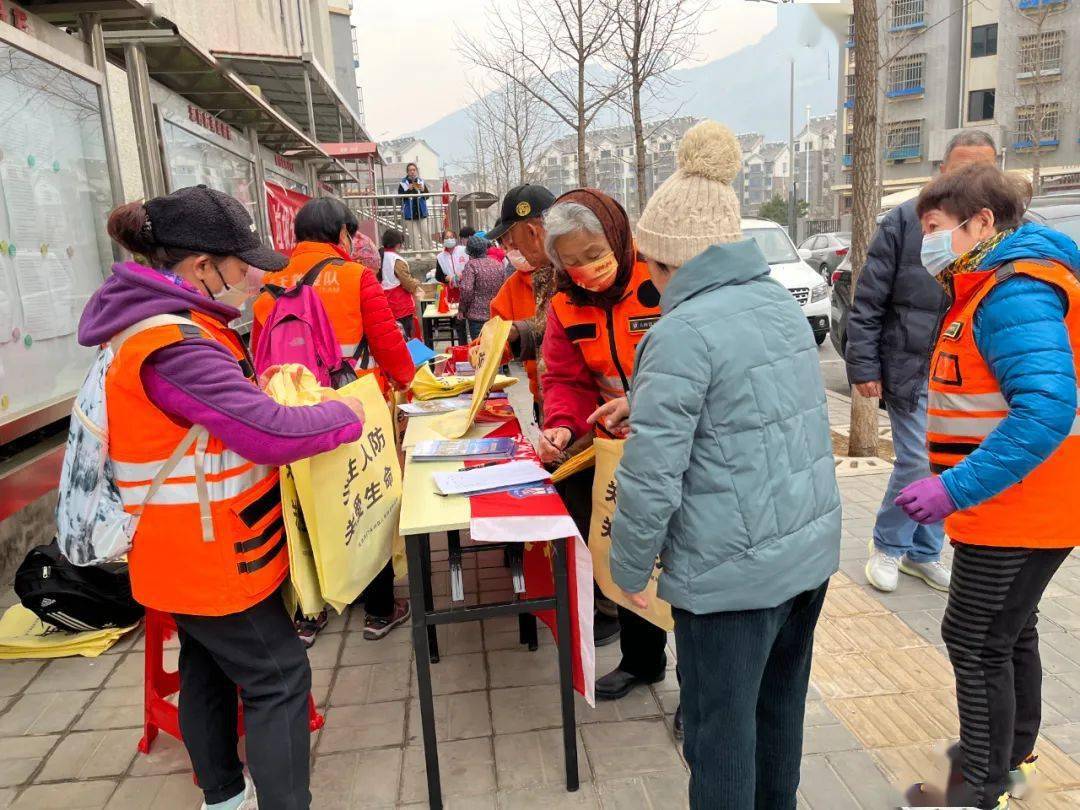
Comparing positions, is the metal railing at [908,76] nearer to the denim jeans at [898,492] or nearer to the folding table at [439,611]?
the denim jeans at [898,492]

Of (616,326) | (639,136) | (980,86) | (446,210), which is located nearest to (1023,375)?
(616,326)

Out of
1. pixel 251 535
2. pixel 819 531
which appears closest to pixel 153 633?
pixel 251 535

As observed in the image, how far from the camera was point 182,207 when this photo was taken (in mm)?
1783

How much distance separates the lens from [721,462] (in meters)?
1.52

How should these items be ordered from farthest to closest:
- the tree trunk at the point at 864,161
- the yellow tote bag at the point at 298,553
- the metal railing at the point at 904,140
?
1. the metal railing at the point at 904,140
2. the tree trunk at the point at 864,161
3. the yellow tote bag at the point at 298,553

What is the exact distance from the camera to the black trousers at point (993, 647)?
1925mm

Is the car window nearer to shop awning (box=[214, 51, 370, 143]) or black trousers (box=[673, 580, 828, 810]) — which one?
shop awning (box=[214, 51, 370, 143])

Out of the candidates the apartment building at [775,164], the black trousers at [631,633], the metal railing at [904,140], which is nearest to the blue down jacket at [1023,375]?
the black trousers at [631,633]

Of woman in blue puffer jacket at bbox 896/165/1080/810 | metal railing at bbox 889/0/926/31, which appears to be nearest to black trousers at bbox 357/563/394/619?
woman in blue puffer jacket at bbox 896/165/1080/810

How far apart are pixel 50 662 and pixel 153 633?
122 centimetres

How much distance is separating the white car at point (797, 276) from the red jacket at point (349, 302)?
7.59 metres

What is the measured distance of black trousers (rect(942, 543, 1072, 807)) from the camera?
192 cm

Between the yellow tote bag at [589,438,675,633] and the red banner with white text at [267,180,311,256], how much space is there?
6668mm

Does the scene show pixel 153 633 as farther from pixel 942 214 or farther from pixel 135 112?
pixel 135 112
